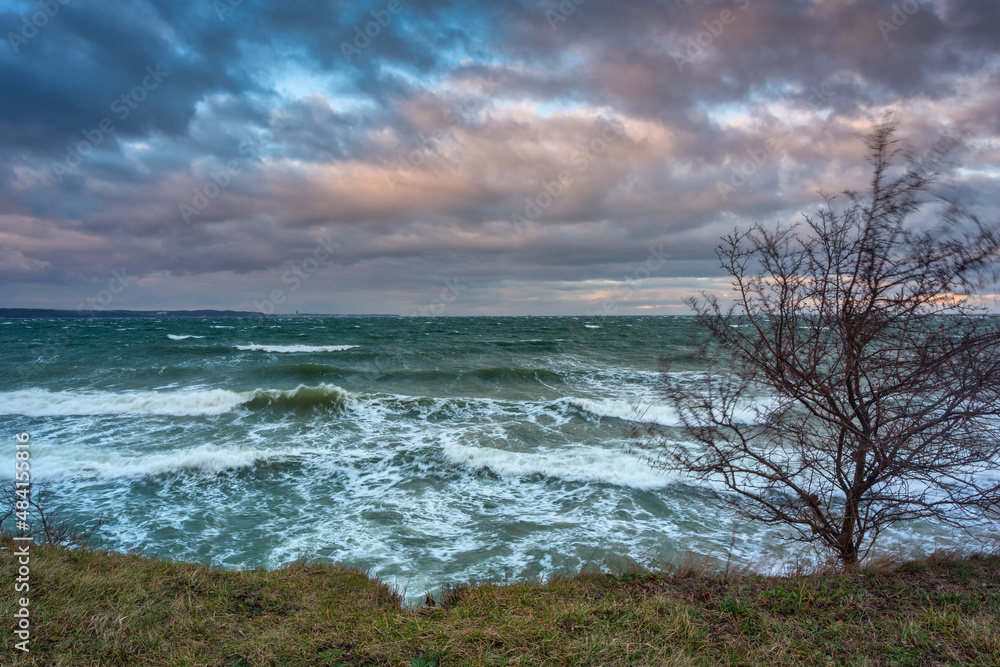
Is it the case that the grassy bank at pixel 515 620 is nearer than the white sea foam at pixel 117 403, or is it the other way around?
the grassy bank at pixel 515 620

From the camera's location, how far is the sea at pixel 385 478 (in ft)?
24.4

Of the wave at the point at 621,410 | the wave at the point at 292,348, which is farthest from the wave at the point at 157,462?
the wave at the point at 292,348

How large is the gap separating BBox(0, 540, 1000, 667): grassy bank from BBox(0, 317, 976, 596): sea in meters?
1.58

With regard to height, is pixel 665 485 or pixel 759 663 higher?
pixel 759 663

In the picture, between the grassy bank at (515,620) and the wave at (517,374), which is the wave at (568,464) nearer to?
the grassy bank at (515,620)

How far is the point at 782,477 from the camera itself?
16.3ft

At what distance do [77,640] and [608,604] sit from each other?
13.6 ft

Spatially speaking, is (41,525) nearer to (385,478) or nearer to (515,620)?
(385,478)

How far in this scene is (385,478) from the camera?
1106 centimetres

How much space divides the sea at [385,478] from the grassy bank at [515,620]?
1.58m

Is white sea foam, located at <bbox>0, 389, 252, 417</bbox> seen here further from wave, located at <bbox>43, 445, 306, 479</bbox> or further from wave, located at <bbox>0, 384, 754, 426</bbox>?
wave, located at <bbox>43, 445, 306, 479</bbox>

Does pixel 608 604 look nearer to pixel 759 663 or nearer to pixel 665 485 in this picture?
pixel 759 663

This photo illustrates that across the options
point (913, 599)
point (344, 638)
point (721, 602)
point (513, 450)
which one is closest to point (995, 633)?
point (913, 599)

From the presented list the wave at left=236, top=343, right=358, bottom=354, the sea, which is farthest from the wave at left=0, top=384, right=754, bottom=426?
the wave at left=236, top=343, right=358, bottom=354
